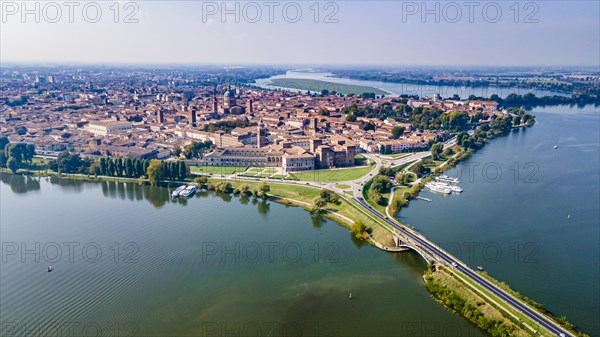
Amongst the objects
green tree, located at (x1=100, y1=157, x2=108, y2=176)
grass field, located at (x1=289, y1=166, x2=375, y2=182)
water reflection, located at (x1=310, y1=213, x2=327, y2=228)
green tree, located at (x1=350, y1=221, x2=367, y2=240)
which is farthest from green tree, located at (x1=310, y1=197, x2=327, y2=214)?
green tree, located at (x1=100, y1=157, x2=108, y2=176)

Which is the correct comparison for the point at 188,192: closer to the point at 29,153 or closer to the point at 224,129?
the point at 29,153

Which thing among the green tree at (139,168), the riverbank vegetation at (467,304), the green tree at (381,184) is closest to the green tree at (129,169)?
the green tree at (139,168)

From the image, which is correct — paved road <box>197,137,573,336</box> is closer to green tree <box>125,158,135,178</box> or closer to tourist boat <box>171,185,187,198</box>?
tourist boat <box>171,185,187,198</box>

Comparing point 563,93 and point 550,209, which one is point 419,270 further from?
point 563,93

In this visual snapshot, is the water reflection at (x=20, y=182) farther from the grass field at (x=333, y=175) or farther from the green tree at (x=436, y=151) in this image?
the green tree at (x=436, y=151)

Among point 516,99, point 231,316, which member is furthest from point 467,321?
point 516,99

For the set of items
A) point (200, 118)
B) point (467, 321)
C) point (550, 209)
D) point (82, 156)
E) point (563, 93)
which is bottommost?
point (467, 321)

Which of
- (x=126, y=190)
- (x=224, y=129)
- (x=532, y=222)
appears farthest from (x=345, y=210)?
(x=224, y=129)
